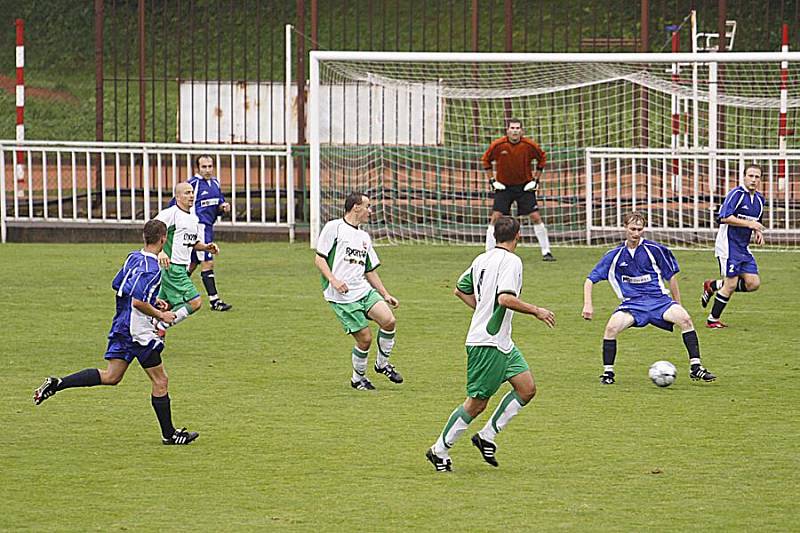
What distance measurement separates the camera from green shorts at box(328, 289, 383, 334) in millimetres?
9836

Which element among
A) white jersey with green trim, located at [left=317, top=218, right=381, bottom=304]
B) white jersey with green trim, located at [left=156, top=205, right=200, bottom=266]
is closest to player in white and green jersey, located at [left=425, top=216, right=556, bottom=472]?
white jersey with green trim, located at [left=317, top=218, right=381, bottom=304]

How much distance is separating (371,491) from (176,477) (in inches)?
42.4

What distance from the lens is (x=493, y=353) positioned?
7.27m

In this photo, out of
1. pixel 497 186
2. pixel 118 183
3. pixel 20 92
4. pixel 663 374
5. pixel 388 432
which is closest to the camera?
pixel 388 432

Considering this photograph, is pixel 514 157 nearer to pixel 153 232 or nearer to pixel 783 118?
pixel 783 118

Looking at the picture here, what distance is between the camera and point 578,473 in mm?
7250

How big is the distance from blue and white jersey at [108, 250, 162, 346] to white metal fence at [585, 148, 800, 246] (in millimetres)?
12222

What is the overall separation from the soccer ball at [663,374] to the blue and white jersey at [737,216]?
→ 3211 mm

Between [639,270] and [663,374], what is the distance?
0.92m

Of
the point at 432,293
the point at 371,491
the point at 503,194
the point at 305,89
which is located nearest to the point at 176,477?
the point at 371,491

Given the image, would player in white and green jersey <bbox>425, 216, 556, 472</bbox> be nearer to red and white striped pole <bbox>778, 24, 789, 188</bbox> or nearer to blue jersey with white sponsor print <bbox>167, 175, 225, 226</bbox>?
blue jersey with white sponsor print <bbox>167, 175, 225, 226</bbox>

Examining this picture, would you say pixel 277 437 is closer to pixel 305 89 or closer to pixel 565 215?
pixel 565 215

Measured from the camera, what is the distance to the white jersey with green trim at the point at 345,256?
9977mm

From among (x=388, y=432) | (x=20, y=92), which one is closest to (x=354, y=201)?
(x=388, y=432)
